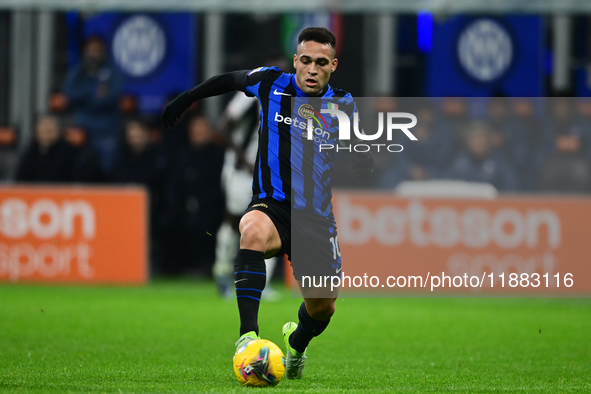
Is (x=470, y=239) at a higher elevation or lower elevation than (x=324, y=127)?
A: lower

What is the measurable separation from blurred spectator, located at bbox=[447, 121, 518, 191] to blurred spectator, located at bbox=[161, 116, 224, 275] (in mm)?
3094

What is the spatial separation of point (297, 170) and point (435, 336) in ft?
8.74

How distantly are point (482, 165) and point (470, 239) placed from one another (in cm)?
120

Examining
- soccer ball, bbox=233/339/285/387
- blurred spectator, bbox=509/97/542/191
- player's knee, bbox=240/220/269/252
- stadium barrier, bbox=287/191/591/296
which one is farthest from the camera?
blurred spectator, bbox=509/97/542/191

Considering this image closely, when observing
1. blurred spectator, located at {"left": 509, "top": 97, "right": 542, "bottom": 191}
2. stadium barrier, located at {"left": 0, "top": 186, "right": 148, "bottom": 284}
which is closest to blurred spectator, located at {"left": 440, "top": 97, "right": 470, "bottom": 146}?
blurred spectator, located at {"left": 509, "top": 97, "right": 542, "bottom": 191}

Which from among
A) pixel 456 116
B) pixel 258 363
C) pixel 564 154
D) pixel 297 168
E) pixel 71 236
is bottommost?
pixel 71 236

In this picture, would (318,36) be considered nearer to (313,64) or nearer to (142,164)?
(313,64)

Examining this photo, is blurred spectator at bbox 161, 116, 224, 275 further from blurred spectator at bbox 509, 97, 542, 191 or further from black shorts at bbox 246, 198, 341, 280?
black shorts at bbox 246, 198, 341, 280

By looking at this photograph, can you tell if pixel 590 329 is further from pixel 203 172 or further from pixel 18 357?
pixel 203 172

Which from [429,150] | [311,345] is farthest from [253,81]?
[429,150]

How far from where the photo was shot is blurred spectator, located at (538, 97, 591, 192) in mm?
10656

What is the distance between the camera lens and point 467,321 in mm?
7680

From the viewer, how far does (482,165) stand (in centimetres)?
1055

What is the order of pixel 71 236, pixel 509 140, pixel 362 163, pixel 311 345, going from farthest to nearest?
pixel 509 140, pixel 71 236, pixel 311 345, pixel 362 163
